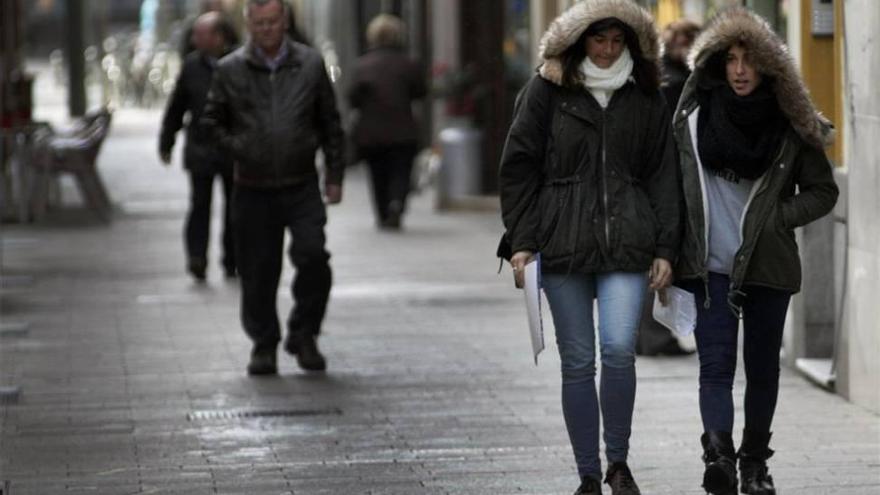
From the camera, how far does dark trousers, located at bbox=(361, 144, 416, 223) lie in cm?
1892

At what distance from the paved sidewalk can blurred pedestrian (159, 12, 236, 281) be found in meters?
0.26

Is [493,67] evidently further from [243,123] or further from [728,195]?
[728,195]

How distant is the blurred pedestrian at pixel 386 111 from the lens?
19.2 metres

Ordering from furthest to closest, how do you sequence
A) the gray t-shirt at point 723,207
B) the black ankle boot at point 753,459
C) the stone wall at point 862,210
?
the stone wall at point 862,210 < the black ankle boot at point 753,459 < the gray t-shirt at point 723,207

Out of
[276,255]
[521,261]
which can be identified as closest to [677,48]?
[276,255]

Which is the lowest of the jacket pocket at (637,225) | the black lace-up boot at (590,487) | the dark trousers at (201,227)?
the black lace-up boot at (590,487)

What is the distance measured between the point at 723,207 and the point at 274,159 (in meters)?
3.47

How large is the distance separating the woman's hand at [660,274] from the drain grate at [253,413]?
2.67 m

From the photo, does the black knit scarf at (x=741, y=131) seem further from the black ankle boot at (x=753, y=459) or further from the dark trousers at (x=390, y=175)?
the dark trousers at (x=390, y=175)

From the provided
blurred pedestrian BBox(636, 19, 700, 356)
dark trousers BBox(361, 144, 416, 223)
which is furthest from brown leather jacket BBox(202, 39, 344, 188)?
dark trousers BBox(361, 144, 416, 223)

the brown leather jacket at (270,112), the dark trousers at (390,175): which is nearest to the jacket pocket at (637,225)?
the brown leather jacket at (270,112)

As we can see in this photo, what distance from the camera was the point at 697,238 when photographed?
284 inches

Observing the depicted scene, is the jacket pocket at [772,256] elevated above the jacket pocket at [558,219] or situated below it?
below

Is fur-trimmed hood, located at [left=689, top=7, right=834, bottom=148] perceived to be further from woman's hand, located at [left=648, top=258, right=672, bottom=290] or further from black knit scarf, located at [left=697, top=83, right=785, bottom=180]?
woman's hand, located at [left=648, top=258, right=672, bottom=290]
